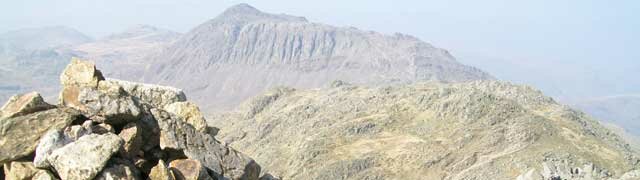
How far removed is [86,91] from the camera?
1633 centimetres

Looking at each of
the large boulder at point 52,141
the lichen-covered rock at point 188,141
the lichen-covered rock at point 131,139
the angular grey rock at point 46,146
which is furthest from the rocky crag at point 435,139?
the angular grey rock at point 46,146

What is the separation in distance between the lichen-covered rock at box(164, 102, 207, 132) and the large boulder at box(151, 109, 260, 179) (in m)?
1.41

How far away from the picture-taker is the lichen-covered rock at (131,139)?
1552 centimetres

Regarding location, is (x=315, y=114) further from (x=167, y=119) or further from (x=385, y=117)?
(x=167, y=119)

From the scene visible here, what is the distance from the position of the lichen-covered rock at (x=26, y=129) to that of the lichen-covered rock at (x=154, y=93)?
484 centimetres

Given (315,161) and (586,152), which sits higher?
(586,152)

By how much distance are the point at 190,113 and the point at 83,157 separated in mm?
6631

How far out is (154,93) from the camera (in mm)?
20719

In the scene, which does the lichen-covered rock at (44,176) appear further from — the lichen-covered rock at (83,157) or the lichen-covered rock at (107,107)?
the lichen-covered rock at (107,107)

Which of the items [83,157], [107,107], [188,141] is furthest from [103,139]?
[188,141]

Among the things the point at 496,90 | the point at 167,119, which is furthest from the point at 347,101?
the point at 167,119

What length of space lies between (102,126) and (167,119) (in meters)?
2.00

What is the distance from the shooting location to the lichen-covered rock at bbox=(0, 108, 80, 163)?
14531mm

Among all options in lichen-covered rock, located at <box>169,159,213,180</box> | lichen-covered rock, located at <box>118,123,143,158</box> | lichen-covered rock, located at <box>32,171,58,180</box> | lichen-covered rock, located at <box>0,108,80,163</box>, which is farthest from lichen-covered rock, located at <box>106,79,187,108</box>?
lichen-covered rock, located at <box>32,171,58,180</box>
